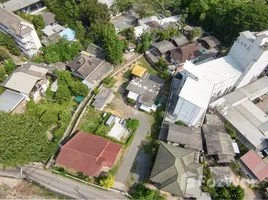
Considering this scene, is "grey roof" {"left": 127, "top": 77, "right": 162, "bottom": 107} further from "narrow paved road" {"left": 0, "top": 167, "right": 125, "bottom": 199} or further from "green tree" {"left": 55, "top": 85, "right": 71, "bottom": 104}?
"narrow paved road" {"left": 0, "top": 167, "right": 125, "bottom": 199}

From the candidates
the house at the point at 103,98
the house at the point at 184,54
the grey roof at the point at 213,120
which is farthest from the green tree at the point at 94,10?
the grey roof at the point at 213,120

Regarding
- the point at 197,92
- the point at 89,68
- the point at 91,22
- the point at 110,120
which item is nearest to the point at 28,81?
the point at 89,68

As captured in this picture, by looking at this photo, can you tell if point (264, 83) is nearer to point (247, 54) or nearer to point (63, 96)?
point (247, 54)

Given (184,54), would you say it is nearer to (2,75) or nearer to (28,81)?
(28,81)

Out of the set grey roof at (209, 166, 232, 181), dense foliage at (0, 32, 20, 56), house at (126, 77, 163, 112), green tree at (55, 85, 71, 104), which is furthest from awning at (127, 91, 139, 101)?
dense foliage at (0, 32, 20, 56)

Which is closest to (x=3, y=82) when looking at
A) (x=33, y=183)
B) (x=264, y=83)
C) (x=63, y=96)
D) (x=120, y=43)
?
(x=63, y=96)

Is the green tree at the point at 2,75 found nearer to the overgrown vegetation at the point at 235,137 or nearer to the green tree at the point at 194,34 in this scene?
the green tree at the point at 194,34
